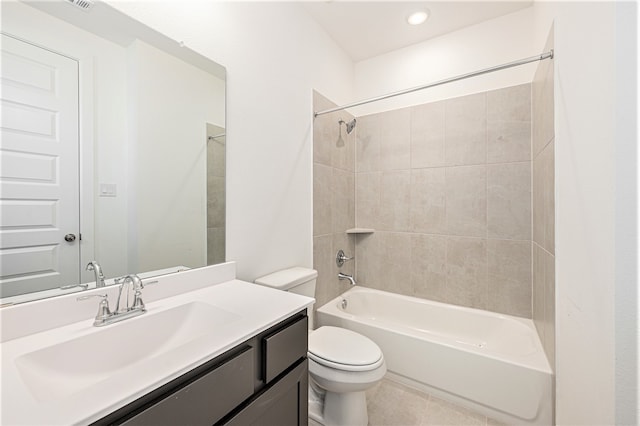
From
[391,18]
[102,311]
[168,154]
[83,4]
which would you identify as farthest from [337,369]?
[391,18]

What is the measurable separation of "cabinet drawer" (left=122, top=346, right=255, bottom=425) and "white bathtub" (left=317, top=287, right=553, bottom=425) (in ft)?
4.26

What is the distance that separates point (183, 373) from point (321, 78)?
2.15m

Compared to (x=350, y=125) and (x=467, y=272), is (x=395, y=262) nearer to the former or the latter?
(x=467, y=272)

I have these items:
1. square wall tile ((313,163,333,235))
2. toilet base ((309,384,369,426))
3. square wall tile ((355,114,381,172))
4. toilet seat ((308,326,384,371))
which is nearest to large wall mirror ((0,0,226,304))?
toilet seat ((308,326,384,371))

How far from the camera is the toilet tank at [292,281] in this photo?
56.4 inches

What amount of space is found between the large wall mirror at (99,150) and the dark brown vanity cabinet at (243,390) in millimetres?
562

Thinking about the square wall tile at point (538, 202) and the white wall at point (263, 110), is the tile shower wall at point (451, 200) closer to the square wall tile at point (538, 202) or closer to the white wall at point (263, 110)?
the square wall tile at point (538, 202)

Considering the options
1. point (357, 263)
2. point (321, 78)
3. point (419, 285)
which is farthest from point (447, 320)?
point (321, 78)

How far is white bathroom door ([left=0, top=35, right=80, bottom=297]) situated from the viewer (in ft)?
2.40

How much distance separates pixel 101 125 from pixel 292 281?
1102mm

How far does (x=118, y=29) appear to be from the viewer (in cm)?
95

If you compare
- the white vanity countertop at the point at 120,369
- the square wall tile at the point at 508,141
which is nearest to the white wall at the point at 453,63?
the square wall tile at the point at 508,141

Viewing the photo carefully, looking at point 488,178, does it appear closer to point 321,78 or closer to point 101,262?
point 321,78

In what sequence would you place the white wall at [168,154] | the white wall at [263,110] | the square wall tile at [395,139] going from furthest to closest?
the square wall tile at [395,139] < the white wall at [263,110] < the white wall at [168,154]
